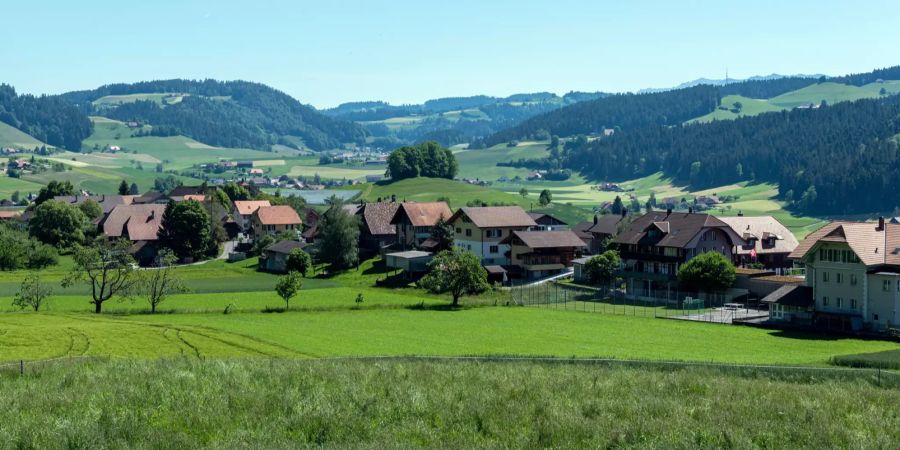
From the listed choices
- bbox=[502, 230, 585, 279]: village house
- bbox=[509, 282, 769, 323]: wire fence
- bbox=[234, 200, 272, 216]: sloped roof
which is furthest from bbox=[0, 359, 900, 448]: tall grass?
bbox=[234, 200, 272, 216]: sloped roof

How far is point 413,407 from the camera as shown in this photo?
31750 mm

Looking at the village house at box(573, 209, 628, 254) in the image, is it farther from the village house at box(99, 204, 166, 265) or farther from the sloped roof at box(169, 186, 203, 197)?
the sloped roof at box(169, 186, 203, 197)

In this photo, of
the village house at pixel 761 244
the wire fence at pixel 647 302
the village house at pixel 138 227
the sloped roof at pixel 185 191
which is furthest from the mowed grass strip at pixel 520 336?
the sloped roof at pixel 185 191

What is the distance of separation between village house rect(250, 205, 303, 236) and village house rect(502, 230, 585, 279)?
42.9 meters

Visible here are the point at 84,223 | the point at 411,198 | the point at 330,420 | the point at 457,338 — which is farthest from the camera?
the point at 411,198

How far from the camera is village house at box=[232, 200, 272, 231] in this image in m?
143

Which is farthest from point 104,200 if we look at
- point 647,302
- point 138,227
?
point 647,302

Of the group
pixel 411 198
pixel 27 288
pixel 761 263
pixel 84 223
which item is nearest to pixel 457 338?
pixel 27 288

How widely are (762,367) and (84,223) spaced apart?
350ft

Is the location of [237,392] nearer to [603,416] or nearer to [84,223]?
[603,416]

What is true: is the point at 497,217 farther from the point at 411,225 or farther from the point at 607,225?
the point at 607,225

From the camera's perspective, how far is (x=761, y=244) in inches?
3553

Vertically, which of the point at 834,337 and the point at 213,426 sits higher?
the point at 213,426

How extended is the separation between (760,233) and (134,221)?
257 ft
